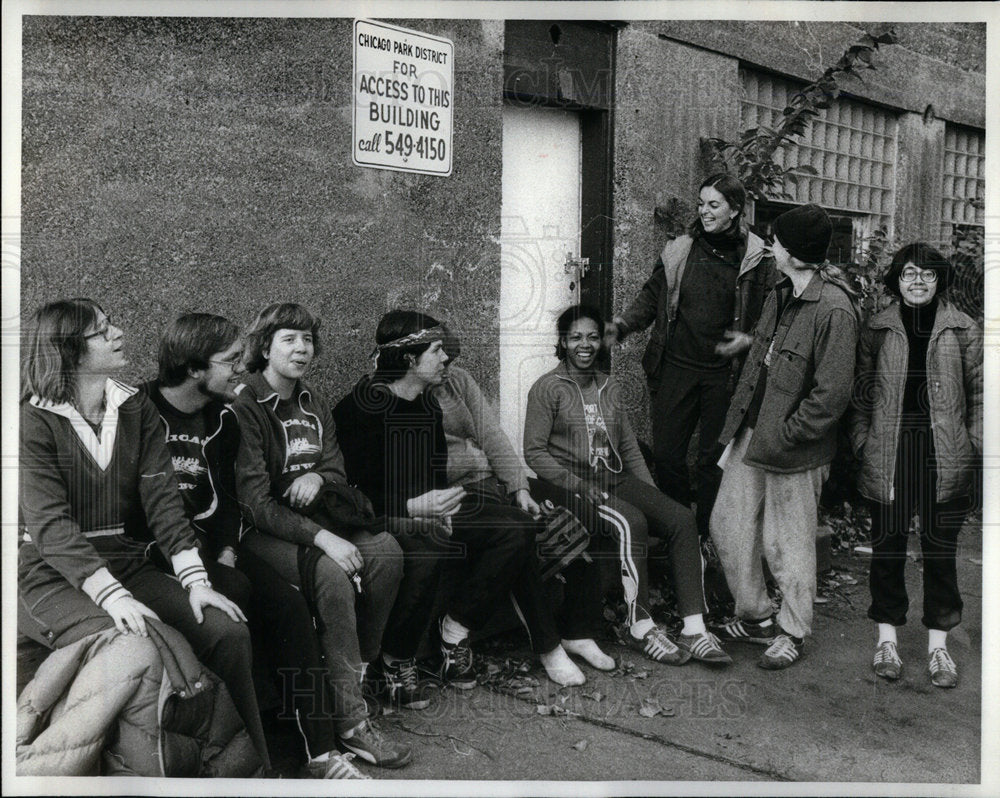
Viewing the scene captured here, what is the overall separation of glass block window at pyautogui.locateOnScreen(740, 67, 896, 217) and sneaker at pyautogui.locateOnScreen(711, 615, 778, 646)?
2.04 metres

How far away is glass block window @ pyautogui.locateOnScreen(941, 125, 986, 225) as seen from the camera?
5.18 m

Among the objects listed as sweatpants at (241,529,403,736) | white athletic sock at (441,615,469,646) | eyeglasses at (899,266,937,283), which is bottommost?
white athletic sock at (441,615,469,646)

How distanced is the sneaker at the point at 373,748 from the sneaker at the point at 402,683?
0.21 metres

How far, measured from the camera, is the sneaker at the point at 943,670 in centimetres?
493

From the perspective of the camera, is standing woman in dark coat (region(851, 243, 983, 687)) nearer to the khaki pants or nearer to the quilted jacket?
the khaki pants

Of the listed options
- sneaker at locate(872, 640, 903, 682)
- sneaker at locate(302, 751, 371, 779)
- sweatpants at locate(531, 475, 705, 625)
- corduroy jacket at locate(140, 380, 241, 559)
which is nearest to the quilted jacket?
sneaker at locate(302, 751, 371, 779)

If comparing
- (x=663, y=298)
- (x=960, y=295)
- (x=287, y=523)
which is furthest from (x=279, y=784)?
(x=960, y=295)

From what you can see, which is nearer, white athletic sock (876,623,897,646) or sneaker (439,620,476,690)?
sneaker (439,620,476,690)

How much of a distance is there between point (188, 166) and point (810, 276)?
2.72 meters

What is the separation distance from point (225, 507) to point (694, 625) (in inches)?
84.2

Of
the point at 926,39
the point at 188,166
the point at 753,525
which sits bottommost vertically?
the point at 753,525

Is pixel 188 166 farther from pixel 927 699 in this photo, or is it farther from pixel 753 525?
pixel 927 699

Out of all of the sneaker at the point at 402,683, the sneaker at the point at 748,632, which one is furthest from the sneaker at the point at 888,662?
the sneaker at the point at 402,683

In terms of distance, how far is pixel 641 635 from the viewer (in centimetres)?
504
